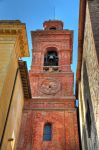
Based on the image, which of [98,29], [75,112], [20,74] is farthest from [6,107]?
[75,112]

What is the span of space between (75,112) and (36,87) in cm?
314

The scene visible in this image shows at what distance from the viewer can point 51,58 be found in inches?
845

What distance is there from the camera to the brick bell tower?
14.7 metres

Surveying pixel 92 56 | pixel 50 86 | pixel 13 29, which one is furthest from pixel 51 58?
pixel 92 56

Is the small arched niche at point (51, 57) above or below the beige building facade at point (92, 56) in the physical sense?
above

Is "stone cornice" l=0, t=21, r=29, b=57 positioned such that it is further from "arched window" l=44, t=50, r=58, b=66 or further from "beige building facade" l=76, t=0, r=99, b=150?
"arched window" l=44, t=50, r=58, b=66

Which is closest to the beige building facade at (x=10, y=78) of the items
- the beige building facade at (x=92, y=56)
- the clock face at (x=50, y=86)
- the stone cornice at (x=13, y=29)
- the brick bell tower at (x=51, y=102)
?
the stone cornice at (x=13, y=29)

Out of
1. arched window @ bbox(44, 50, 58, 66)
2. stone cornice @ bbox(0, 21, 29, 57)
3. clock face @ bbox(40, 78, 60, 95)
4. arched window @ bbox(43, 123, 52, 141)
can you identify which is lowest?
arched window @ bbox(43, 123, 52, 141)

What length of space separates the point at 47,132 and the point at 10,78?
14.6ft

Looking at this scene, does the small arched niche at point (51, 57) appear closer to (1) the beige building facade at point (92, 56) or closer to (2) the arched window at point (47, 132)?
(2) the arched window at point (47, 132)

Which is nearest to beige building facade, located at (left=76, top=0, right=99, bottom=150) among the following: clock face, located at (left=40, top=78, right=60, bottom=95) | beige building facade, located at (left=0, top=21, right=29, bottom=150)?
beige building facade, located at (left=0, top=21, right=29, bottom=150)

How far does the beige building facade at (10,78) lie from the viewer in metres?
11.2

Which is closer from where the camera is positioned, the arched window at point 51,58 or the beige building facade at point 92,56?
the beige building facade at point 92,56

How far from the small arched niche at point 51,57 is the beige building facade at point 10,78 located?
639 centimetres
